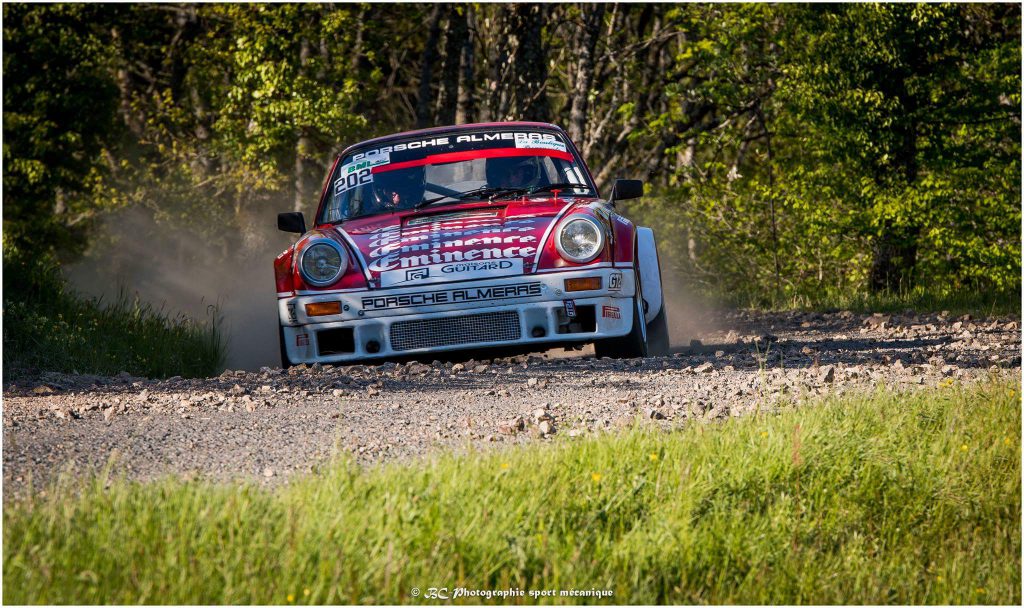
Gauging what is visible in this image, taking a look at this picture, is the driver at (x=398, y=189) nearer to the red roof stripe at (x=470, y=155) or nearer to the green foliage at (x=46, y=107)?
the red roof stripe at (x=470, y=155)

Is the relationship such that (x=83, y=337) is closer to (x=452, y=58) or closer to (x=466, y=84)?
(x=466, y=84)

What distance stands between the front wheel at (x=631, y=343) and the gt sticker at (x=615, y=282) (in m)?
0.17

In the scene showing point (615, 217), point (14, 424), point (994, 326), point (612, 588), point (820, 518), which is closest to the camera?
point (612, 588)

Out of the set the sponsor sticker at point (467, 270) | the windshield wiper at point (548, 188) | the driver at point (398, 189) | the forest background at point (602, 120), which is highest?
the forest background at point (602, 120)

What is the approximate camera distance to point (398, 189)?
8367 millimetres

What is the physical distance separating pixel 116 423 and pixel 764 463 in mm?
2792

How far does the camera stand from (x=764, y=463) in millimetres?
4500

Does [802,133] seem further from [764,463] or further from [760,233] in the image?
[764,463]

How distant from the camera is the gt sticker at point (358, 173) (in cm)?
849

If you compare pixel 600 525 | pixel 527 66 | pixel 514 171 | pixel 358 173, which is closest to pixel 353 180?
pixel 358 173

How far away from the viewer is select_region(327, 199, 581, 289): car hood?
7.15 m

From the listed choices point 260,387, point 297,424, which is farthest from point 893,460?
point 260,387

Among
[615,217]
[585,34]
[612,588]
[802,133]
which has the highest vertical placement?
[585,34]

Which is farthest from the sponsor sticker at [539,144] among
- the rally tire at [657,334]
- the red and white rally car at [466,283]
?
the rally tire at [657,334]
